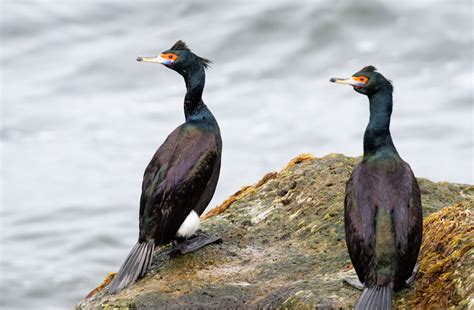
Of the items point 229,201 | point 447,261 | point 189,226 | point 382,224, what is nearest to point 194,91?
A: point 229,201

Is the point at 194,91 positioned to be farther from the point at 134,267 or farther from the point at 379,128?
the point at 379,128

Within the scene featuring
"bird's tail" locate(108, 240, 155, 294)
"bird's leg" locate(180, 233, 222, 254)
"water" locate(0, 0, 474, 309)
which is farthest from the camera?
"water" locate(0, 0, 474, 309)

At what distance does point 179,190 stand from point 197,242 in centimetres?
42

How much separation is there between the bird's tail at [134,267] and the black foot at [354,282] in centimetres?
145

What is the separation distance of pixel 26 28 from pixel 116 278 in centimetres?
1582

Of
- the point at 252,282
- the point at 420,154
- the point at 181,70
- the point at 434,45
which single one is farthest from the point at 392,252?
the point at 434,45

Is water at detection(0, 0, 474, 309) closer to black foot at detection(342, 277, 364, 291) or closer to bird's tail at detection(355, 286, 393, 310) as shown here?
black foot at detection(342, 277, 364, 291)

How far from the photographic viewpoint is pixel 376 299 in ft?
20.3

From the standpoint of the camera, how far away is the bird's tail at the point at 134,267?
23.4ft

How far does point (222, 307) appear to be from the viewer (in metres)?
6.56

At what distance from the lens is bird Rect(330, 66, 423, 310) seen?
20.7 ft

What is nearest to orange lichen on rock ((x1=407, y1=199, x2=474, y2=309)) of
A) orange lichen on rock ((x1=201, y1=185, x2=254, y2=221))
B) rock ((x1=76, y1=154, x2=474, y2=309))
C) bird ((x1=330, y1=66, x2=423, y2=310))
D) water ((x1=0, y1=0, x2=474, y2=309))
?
rock ((x1=76, y1=154, x2=474, y2=309))

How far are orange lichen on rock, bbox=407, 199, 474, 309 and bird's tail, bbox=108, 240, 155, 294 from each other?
1.86 m

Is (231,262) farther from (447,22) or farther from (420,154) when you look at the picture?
(447,22)
